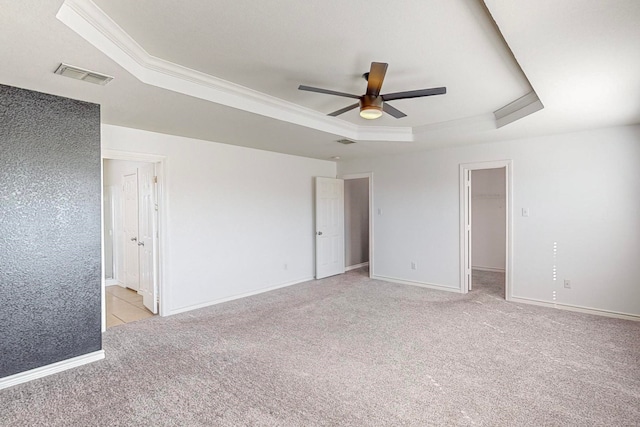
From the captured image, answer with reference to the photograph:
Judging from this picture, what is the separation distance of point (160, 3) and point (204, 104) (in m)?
1.27

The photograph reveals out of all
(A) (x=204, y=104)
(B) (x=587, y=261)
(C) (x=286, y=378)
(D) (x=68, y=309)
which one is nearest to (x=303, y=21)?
(A) (x=204, y=104)

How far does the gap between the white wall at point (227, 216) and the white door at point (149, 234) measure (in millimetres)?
216

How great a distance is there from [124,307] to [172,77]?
356 cm

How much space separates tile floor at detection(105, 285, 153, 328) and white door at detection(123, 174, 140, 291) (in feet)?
0.66

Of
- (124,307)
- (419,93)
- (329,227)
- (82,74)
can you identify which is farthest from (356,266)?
(82,74)

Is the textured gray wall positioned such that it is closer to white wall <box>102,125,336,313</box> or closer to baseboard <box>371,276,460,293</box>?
white wall <box>102,125,336,313</box>

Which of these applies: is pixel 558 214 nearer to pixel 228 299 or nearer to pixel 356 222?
pixel 356 222

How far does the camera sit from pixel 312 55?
2.64 metres

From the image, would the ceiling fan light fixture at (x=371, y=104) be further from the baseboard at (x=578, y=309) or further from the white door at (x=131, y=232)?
the white door at (x=131, y=232)

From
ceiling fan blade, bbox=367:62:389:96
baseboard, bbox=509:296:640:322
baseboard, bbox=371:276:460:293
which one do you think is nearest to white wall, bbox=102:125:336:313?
baseboard, bbox=371:276:460:293

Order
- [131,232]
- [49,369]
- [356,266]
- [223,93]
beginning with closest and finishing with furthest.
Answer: [49,369], [223,93], [131,232], [356,266]

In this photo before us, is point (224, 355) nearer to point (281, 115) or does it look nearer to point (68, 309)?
point (68, 309)

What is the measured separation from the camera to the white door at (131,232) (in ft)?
18.5

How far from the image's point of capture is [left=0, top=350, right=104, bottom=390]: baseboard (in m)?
2.67
